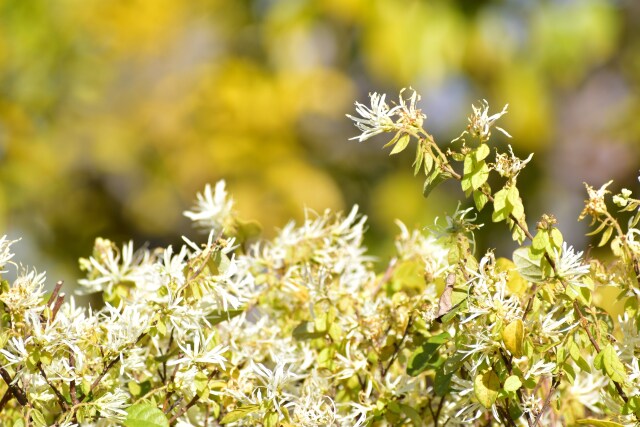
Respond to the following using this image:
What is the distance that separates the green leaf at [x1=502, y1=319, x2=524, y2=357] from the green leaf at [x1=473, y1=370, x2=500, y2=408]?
4 cm

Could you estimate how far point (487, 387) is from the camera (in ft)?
2.23

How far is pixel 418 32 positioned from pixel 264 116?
105cm

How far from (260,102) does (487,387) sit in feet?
14.9

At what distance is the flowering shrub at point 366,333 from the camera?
685 millimetres

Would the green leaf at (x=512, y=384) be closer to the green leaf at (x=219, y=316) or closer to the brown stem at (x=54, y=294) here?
the green leaf at (x=219, y=316)

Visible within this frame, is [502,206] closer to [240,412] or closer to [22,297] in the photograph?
[240,412]

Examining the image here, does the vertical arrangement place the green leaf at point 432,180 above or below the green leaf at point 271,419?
above

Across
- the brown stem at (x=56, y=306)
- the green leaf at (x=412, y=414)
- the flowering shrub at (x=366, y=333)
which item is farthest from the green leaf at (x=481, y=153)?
the brown stem at (x=56, y=306)

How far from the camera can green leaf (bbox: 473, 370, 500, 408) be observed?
0.67 metres

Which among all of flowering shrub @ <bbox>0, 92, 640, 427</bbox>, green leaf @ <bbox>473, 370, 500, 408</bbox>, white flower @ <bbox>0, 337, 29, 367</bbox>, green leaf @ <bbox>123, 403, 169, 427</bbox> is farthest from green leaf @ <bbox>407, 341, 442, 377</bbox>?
white flower @ <bbox>0, 337, 29, 367</bbox>

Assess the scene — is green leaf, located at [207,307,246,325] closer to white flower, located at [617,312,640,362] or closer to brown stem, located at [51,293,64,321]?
brown stem, located at [51,293,64,321]

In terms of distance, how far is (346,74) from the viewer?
583cm

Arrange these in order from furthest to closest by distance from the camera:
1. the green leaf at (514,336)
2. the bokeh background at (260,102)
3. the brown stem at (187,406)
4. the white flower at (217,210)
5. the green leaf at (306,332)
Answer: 1. the bokeh background at (260,102)
2. the white flower at (217,210)
3. the green leaf at (306,332)
4. the brown stem at (187,406)
5. the green leaf at (514,336)

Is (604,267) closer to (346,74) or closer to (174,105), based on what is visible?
(174,105)
